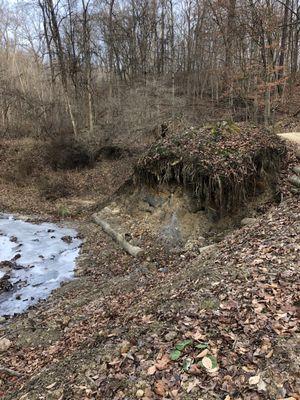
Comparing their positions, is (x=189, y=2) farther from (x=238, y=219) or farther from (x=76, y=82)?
(x=238, y=219)

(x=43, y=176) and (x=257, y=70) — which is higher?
(x=257, y=70)

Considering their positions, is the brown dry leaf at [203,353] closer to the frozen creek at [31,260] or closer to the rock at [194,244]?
the frozen creek at [31,260]

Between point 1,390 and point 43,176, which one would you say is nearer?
point 1,390

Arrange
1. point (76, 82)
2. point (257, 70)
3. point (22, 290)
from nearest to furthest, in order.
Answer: point (22, 290)
point (257, 70)
point (76, 82)

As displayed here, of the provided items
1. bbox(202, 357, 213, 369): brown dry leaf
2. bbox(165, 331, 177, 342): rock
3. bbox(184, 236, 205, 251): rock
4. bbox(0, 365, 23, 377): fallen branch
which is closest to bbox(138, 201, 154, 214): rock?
bbox(184, 236, 205, 251): rock

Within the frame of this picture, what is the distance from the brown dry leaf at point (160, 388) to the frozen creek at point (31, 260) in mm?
4749

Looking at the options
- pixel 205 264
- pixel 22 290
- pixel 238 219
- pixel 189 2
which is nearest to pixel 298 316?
pixel 205 264

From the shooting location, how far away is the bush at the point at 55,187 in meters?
16.5

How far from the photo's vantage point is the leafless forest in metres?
19.7

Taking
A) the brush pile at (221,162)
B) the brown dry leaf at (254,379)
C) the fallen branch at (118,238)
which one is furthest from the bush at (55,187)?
the brown dry leaf at (254,379)

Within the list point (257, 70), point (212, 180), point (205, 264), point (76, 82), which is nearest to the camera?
point (205, 264)

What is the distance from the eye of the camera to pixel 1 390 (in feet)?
15.3

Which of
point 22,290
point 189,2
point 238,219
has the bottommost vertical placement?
point 22,290

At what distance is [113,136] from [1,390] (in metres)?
17.4
